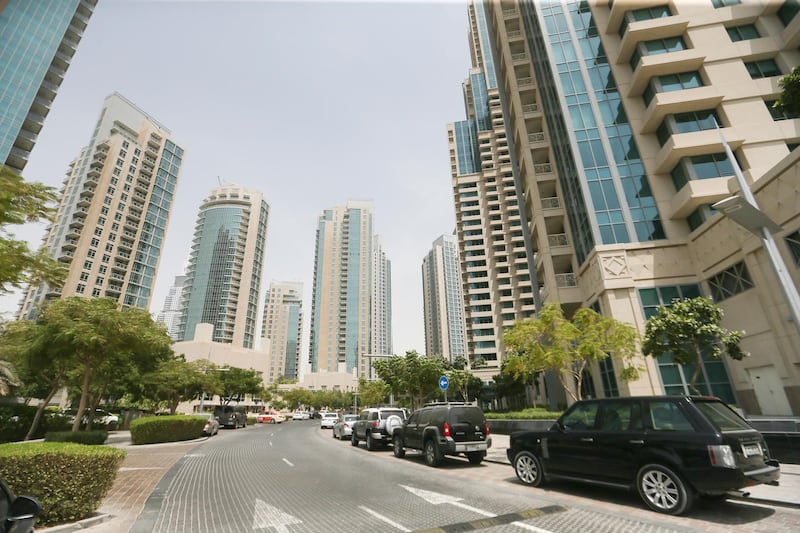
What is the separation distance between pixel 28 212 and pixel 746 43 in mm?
35927

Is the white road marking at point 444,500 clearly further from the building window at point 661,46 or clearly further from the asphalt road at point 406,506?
the building window at point 661,46

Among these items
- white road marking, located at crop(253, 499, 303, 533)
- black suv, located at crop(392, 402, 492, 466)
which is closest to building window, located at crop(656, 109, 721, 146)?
black suv, located at crop(392, 402, 492, 466)

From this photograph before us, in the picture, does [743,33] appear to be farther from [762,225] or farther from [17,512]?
[17,512]

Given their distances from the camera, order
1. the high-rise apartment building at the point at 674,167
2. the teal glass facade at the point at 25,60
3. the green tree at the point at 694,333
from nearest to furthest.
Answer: the green tree at the point at 694,333 < the high-rise apartment building at the point at 674,167 < the teal glass facade at the point at 25,60

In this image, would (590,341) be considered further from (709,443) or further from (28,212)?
(28,212)

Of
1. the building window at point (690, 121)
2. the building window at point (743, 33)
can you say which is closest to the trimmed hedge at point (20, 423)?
the building window at point (690, 121)

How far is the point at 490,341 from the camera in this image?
2854 inches

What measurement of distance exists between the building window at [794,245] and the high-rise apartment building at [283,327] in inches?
6528

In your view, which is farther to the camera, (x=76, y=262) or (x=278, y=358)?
(x=278, y=358)

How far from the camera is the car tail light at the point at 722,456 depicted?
529cm

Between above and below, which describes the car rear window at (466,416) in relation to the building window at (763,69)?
below

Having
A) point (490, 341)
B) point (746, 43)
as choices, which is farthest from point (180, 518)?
point (490, 341)

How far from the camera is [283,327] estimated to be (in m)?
174

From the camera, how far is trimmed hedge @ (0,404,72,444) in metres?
21.7
